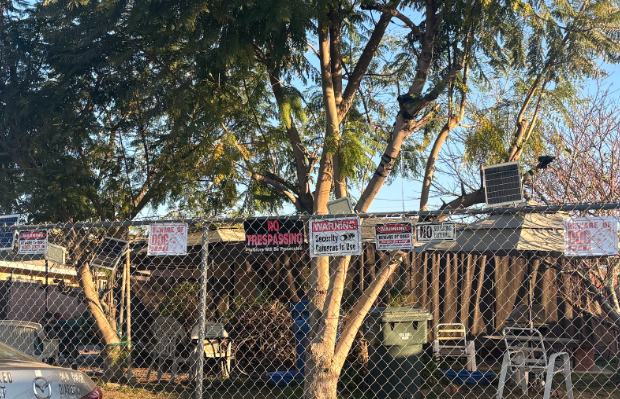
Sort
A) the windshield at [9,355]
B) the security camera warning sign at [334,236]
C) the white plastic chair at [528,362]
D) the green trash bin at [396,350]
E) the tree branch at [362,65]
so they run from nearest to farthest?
the windshield at [9,355] → the security camera warning sign at [334,236] → the white plastic chair at [528,362] → the green trash bin at [396,350] → the tree branch at [362,65]

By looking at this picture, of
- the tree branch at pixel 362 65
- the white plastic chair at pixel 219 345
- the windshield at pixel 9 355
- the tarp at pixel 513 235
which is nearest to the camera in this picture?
the windshield at pixel 9 355

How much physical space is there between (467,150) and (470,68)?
1.12 meters

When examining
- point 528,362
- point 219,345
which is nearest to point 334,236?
point 528,362

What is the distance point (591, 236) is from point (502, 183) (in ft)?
9.09

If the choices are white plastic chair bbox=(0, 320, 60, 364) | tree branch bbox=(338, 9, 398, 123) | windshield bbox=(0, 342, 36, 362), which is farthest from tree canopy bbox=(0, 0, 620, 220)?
windshield bbox=(0, 342, 36, 362)

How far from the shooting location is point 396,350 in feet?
23.6

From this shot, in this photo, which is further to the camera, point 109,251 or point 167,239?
point 109,251

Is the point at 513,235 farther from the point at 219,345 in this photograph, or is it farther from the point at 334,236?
the point at 334,236

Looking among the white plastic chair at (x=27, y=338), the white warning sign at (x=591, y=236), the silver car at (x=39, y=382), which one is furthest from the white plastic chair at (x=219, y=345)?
the white warning sign at (x=591, y=236)

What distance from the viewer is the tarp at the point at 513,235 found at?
823cm

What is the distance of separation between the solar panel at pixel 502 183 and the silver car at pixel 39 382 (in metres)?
4.78

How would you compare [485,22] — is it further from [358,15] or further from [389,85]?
[389,85]

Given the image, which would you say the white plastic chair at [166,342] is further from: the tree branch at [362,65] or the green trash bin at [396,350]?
the tree branch at [362,65]

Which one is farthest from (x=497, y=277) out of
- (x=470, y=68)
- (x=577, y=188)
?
(x=470, y=68)
